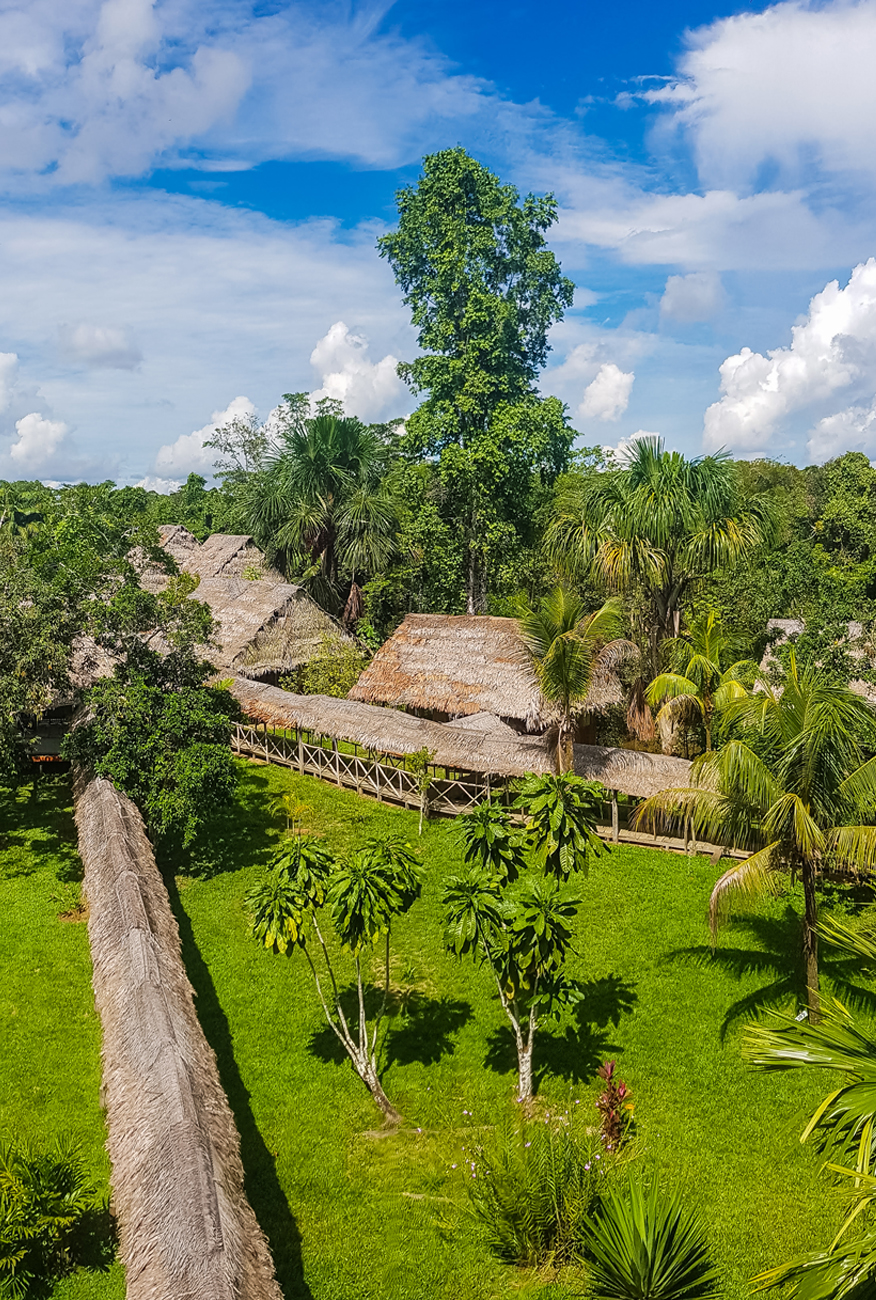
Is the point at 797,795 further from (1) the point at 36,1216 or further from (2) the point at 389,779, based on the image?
(2) the point at 389,779

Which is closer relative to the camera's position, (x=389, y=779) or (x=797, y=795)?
(x=797, y=795)

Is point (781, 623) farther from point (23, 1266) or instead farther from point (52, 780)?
point (23, 1266)

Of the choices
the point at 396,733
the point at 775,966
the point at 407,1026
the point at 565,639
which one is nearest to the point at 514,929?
the point at 407,1026

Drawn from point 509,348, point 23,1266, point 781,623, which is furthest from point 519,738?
point 509,348

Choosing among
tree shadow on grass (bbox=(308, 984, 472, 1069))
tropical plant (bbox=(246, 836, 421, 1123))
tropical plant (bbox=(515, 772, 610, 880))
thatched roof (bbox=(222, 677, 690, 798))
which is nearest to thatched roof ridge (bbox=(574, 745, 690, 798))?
thatched roof (bbox=(222, 677, 690, 798))

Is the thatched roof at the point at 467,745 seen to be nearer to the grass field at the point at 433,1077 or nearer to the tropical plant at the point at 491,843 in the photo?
the grass field at the point at 433,1077

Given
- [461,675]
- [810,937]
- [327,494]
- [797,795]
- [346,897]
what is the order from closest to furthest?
[346,897] < [797,795] < [810,937] < [461,675] < [327,494]
